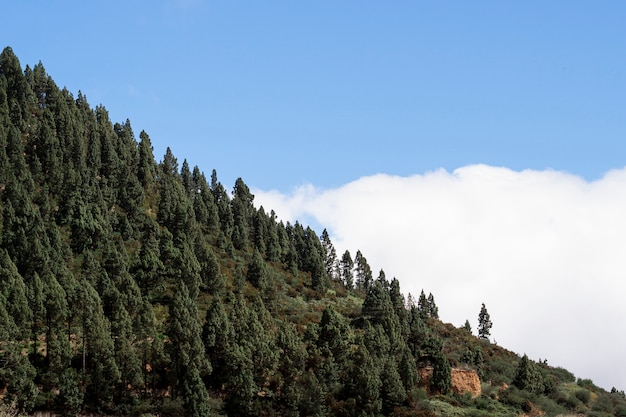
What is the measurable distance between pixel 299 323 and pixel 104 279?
28.9 meters

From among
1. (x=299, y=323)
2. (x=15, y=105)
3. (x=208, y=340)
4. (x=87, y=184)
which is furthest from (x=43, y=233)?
(x=15, y=105)

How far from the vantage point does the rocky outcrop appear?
8044 cm

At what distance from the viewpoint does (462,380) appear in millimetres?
81312

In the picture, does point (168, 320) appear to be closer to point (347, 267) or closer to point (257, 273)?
point (257, 273)

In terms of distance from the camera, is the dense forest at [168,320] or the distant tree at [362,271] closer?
the dense forest at [168,320]

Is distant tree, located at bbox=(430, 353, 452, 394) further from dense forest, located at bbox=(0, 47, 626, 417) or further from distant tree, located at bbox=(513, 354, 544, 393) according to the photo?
distant tree, located at bbox=(513, 354, 544, 393)

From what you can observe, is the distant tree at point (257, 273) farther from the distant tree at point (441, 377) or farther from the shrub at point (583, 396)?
the shrub at point (583, 396)

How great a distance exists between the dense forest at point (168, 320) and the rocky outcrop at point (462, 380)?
1.20 feet

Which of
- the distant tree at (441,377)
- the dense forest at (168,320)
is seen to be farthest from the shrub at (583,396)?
the distant tree at (441,377)

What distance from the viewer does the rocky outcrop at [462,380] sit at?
80438 mm

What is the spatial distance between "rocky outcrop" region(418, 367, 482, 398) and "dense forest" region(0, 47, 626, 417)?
0.37 m

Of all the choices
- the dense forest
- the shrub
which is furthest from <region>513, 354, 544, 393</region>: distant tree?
the shrub

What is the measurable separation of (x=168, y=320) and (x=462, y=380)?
121 ft

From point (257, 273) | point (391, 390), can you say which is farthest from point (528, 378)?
→ point (257, 273)
